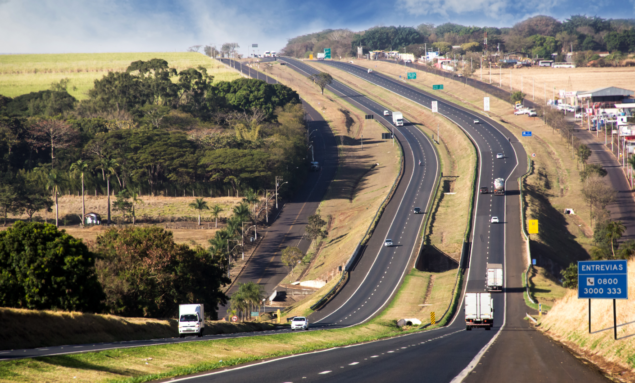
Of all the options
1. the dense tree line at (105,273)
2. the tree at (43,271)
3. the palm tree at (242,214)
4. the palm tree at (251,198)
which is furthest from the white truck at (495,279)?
the palm tree at (251,198)

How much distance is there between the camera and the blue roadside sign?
29.2 metres

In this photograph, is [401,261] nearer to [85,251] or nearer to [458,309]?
[458,309]

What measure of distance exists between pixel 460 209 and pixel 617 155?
63.2 meters

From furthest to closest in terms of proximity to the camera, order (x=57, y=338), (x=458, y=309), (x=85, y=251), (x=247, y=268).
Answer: (x=247, y=268), (x=458, y=309), (x=85, y=251), (x=57, y=338)

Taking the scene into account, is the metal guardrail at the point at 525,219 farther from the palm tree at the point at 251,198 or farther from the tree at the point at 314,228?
the palm tree at the point at 251,198

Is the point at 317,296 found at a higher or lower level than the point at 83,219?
lower

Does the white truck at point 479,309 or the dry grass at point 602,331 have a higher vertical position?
the dry grass at point 602,331

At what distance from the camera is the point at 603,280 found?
98.8 ft

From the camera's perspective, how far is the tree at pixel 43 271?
52344 mm

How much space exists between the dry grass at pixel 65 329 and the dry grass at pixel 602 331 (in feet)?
96.3

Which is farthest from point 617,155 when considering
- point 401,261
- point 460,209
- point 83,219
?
point 83,219

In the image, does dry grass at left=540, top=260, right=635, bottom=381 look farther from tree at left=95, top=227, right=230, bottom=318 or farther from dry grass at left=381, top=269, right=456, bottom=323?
tree at left=95, top=227, right=230, bottom=318

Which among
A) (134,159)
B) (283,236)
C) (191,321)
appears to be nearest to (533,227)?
(283,236)

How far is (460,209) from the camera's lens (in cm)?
13275
